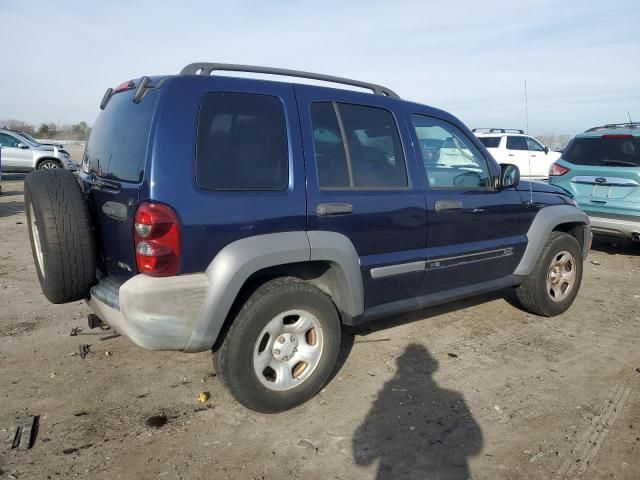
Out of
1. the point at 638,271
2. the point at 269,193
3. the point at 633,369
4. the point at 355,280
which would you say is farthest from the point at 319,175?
the point at 638,271

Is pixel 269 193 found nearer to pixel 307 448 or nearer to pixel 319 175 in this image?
pixel 319 175

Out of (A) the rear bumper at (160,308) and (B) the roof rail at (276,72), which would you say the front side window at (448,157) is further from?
(A) the rear bumper at (160,308)

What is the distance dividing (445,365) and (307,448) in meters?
1.42

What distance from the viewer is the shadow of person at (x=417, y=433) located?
255 centimetres

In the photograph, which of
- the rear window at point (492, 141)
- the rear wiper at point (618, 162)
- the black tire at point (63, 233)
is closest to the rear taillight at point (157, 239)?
the black tire at point (63, 233)

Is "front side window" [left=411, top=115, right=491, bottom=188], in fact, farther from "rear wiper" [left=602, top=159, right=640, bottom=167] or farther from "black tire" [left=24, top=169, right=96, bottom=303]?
"rear wiper" [left=602, top=159, right=640, bottom=167]

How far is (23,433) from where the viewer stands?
2750 mm

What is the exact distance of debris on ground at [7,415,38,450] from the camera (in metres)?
2.66

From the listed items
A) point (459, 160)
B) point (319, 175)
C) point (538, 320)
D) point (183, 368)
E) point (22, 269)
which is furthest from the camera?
point (22, 269)

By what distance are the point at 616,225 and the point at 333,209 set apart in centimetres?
516

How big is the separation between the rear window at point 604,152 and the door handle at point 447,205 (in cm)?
419

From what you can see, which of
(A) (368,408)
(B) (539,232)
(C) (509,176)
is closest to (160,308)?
(A) (368,408)

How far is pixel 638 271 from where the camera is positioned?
6.41 meters

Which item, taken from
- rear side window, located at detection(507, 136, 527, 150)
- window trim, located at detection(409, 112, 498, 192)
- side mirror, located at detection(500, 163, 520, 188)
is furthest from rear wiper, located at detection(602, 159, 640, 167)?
rear side window, located at detection(507, 136, 527, 150)
